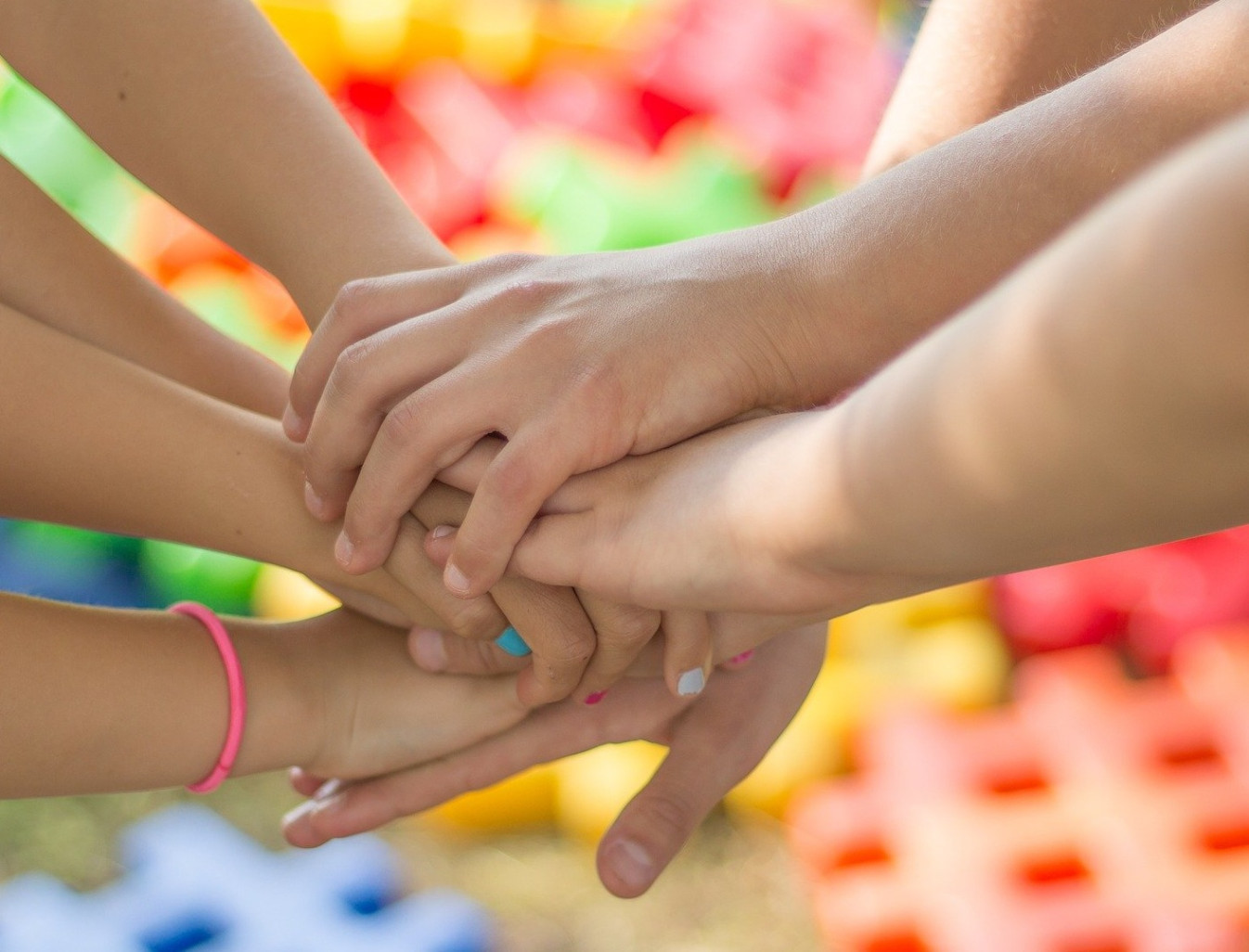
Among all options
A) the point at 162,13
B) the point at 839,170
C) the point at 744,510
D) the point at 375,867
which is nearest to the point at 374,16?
the point at 839,170

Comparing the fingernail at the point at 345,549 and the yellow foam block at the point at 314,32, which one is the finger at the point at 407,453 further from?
the yellow foam block at the point at 314,32

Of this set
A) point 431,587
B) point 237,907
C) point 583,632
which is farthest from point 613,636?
point 237,907

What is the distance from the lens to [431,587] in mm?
856

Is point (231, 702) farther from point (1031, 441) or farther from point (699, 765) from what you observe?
point (1031, 441)

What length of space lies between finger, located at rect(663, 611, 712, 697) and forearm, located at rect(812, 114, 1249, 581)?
245 millimetres

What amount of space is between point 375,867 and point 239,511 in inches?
20.8

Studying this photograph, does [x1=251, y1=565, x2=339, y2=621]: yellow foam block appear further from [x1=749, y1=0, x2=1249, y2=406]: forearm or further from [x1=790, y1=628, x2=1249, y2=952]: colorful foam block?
[x1=749, y1=0, x2=1249, y2=406]: forearm

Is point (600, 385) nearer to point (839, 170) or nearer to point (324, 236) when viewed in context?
point (324, 236)

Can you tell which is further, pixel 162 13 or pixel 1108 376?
pixel 162 13

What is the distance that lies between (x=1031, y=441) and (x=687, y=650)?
1.31 feet

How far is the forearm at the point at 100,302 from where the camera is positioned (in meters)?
0.87

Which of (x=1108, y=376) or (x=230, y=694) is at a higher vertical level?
(x=1108, y=376)

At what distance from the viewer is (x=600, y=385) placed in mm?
777

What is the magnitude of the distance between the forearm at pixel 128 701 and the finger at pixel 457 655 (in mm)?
81
